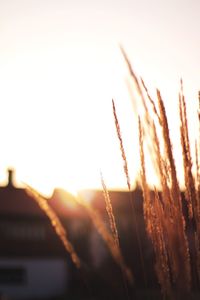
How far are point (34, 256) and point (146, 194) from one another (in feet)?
62.3

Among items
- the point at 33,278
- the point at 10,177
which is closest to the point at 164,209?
the point at 33,278

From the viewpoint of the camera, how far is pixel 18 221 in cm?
2039

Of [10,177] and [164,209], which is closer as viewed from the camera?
[164,209]

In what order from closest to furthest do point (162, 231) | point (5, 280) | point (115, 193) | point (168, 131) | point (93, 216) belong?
point (93, 216) < point (168, 131) < point (162, 231) < point (5, 280) < point (115, 193)

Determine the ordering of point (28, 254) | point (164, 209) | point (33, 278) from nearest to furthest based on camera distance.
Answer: point (164, 209) → point (33, 278) → point (28, 254)

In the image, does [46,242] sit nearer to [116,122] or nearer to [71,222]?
[71,222]

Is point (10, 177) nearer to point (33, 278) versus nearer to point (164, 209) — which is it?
point (33, 278)

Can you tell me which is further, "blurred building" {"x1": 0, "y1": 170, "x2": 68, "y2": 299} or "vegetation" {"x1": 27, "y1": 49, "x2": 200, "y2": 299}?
"blurred building" {"x1": 0, "y1": 170, "x2": 68, "y2": 299}

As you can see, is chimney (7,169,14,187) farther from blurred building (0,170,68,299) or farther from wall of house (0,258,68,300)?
wall of house (0,258,68,300)

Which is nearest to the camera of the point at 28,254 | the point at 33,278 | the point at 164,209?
the point at 164,209

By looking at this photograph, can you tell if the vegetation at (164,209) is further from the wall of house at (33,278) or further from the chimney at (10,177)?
the chimney at (10,177)

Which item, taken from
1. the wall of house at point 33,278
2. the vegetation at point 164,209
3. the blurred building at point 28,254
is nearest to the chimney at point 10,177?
the blurred building at point 28,254

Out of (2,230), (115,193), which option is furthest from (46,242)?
(115,193)

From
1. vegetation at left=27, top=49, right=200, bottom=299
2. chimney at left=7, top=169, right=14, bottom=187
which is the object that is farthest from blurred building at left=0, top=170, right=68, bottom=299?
vegetation at left=27, top=49, right=200, bottom=299
